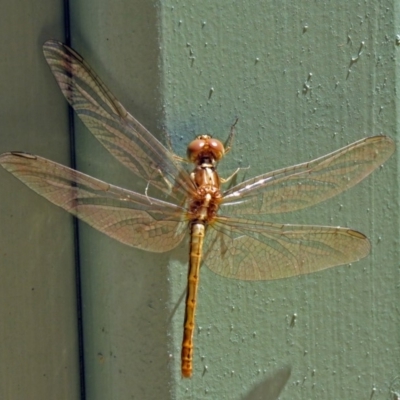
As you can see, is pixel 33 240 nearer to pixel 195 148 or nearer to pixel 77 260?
pixel 77 260

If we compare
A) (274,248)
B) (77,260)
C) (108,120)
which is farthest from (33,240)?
(274,248)

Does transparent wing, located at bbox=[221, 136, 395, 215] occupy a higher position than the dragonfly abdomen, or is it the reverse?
transparent wing, located at bbox=[221, 136, 395, 215]

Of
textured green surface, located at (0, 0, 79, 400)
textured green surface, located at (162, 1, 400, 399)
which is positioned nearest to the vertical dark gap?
textured green surface, located at (0, 0, 79, 400)

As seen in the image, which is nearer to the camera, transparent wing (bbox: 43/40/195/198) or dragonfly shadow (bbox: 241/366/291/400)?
transparent wing (bbox: 43/40/195/198)

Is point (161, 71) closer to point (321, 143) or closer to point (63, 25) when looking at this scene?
point (63, 25)

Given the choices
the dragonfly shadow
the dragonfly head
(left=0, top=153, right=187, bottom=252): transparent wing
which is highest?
the dragonfly head

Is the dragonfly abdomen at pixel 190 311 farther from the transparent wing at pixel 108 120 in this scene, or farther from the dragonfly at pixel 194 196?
the transparent wing at pixel 108 120

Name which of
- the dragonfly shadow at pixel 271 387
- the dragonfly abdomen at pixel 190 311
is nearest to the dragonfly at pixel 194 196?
the dragonfly abdomen at pixel 190 311

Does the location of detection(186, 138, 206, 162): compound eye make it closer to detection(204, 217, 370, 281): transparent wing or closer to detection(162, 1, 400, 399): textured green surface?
detection(162, 1, 400, 399): textured green surface
